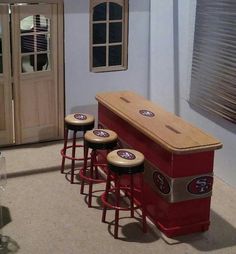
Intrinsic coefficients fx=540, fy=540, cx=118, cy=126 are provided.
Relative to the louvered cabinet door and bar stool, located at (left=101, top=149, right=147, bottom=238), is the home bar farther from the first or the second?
the louvered cabinet door

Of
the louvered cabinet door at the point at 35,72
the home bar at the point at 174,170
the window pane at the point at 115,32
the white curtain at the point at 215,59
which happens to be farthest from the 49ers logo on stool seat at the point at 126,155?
the window pane at the point at 115,32

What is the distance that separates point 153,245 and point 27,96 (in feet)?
9.16

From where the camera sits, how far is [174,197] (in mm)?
4562

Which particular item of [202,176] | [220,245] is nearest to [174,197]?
[202,176]

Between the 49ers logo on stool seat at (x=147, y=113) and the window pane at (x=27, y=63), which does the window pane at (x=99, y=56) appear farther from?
the 49ers logo on stool seat at (x=147, y=113)

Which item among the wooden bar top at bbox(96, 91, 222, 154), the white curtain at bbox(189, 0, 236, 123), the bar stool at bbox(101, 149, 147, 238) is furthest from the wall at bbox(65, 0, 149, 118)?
the bar stool at bbox(101, 149, 147, 238)

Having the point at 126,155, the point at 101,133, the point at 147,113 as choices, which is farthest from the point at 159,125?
the point at 101,133

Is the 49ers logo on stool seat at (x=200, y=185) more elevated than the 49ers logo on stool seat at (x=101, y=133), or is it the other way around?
the 49ers logo on stool seat at (x=101, y=133)

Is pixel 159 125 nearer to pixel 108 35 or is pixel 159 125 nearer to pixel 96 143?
pixel 96 143

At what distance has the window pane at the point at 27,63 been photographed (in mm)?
Result: 6473

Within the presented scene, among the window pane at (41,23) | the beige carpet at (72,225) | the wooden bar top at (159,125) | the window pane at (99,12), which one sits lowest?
the beige carpet at (72,225)

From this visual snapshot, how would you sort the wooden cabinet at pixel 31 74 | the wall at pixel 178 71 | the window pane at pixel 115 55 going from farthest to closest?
the window pane at pixel 115 55
the wooden cabinet at pixel 31 74
the wall at pixel 178 71

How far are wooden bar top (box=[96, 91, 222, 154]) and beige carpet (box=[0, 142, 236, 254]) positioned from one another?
0.83 meters

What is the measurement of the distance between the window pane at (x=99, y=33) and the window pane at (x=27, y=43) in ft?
2.67
